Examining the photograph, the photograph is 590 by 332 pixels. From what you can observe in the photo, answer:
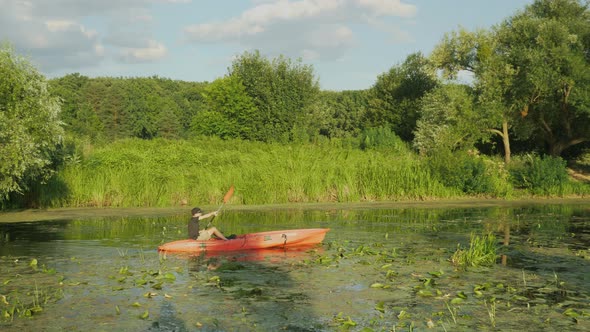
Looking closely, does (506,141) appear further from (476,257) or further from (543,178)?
(476,257)

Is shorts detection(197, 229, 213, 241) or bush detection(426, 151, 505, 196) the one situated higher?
bush detection(426, 151, 505, 196)

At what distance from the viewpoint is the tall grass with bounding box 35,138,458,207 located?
25.7 metres

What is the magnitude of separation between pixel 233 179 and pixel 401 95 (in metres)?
24.6

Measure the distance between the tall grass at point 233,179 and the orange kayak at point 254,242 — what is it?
986cm

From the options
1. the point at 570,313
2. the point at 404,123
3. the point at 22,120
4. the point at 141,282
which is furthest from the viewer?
the point at 404,123

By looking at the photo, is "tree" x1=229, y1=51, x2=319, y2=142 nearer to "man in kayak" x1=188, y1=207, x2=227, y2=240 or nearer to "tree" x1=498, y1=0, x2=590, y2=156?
"tree" x1=498, y1=0, x2=590, y2=156

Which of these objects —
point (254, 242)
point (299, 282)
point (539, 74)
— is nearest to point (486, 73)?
point (539, 74)

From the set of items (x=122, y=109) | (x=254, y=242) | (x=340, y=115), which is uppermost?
(x=122, y=109)

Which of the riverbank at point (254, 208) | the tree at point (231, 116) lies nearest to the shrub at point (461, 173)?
the riverbank at point (254, 208)

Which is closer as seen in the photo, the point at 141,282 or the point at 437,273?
the point at 141,282

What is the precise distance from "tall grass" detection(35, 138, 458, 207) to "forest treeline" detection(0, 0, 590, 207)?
3.3 inches

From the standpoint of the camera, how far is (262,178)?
27.8m

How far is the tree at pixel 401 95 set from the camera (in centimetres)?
4738

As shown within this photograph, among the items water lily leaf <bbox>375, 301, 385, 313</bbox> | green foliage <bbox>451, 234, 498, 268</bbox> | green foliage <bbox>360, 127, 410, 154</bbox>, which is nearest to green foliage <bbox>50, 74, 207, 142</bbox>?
green foliage <bbox>360, 127, 410, 154</bbox>
